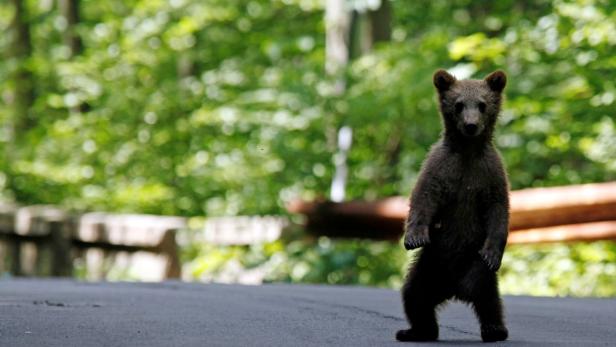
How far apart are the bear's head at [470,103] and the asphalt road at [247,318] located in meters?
0.85

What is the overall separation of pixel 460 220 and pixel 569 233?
19.0 ft

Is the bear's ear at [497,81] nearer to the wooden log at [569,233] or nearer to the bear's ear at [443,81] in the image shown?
the bear's ear at [443,81]

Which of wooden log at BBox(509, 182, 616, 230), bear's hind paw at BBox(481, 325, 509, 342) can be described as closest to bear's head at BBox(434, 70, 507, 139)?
bear's hind paw at BBox(481, 325, 509, 342)

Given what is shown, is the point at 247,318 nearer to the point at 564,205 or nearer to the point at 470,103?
the point at 470,103

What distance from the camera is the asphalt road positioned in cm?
480

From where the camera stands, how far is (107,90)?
2114cm

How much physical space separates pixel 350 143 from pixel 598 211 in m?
5.45

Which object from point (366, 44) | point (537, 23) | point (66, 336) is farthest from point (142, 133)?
point (66, 336)

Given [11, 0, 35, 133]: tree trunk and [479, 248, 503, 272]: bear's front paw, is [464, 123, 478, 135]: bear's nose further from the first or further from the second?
[11, 0, 35, 133]: tree trunk

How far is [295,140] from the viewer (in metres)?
15.2

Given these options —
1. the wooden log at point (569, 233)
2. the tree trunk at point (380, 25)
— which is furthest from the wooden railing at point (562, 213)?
the tree trunk at point (380, 25)

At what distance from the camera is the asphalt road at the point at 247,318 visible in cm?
480

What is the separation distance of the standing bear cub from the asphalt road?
0.56 feet

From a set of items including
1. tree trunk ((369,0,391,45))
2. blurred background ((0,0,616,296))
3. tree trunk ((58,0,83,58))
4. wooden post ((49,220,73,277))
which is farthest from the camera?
tree trunk ((58,0,83,58))
